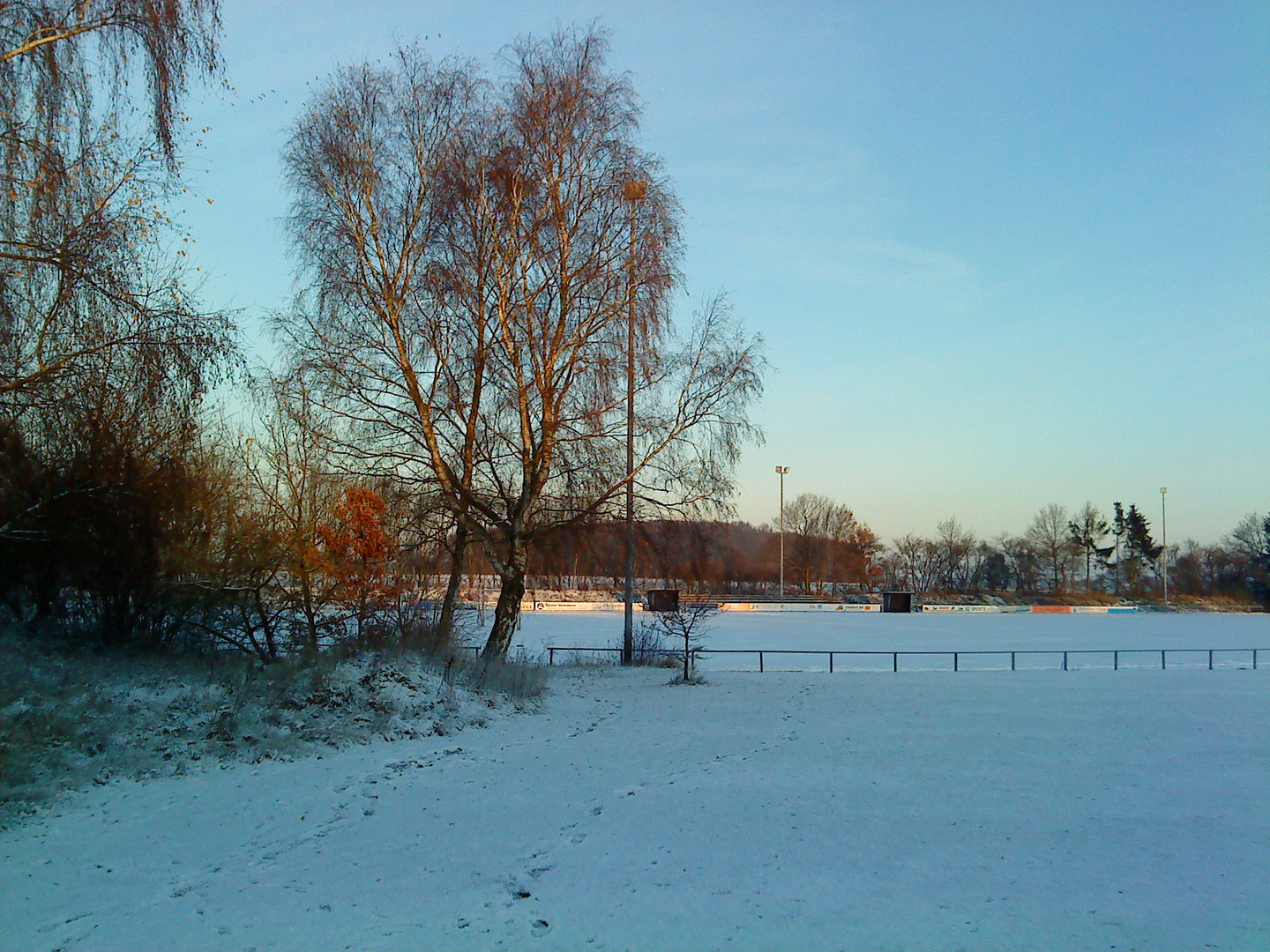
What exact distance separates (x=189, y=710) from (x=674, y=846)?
6873mm

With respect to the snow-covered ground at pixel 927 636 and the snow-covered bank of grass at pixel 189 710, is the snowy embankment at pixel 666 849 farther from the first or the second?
the snow-covered ground at pixel 927 636

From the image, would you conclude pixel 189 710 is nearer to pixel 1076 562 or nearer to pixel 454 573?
pixel 454 573

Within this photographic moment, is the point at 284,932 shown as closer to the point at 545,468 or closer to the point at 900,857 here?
the point at 900,857

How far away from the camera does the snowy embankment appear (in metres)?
6.25

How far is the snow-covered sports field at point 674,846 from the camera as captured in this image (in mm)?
6254

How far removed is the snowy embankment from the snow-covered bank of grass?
449mm

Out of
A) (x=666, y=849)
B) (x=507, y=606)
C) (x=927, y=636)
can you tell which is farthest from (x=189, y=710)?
(x=927, y=636)

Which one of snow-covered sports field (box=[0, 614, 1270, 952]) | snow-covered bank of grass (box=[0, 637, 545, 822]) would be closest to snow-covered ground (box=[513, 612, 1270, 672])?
snow-covered bank of grass (box=[0, 637, 545, 822])

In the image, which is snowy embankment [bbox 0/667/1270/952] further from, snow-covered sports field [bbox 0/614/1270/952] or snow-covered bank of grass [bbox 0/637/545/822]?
snow-covered bank of grass [bbox 0/637/545/822]

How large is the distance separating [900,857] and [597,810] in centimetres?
297

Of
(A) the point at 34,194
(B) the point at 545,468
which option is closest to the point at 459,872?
(A) the point at 34,194

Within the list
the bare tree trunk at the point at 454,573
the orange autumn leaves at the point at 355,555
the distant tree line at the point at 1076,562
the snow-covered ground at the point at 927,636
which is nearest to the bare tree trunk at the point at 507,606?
the bare tree trunk at the point at 454,573

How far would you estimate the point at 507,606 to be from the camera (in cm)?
1941

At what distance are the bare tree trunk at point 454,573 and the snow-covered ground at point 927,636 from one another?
943 centimetres
